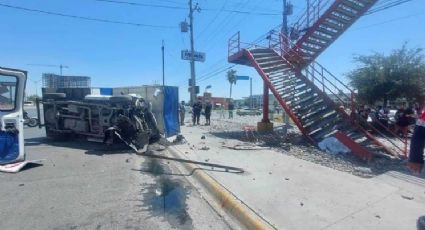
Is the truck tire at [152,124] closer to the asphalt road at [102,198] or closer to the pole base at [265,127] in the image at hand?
the asphalt road at [102,198]

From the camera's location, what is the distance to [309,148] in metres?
11.1

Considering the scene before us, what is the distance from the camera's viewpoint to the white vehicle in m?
7.62

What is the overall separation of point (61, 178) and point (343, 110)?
955 cm

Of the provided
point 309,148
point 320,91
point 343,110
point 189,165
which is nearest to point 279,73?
point 320,91

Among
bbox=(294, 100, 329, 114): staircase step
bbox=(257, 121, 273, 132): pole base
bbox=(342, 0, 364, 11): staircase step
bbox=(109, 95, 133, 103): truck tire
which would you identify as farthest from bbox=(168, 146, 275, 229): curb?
bbox=(342, 0, 364, 11): staircase step

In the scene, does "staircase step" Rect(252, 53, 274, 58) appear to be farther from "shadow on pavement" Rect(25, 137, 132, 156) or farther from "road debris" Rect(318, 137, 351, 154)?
"shadow on pavement" Rect(25, 137, 132, 156)

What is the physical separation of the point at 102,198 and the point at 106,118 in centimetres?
608

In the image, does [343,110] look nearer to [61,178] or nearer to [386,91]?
[61,178]

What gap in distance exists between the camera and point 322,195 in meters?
5.73

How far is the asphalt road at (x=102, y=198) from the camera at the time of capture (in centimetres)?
488

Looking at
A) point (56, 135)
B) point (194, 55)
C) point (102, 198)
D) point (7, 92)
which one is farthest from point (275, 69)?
point (194, 55)

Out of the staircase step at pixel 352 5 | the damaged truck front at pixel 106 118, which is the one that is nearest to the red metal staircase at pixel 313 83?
the staircase step at pixel 352 5

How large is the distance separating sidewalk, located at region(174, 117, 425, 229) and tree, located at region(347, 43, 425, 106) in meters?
21.5

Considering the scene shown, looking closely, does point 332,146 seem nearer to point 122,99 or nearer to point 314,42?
point 122,99
